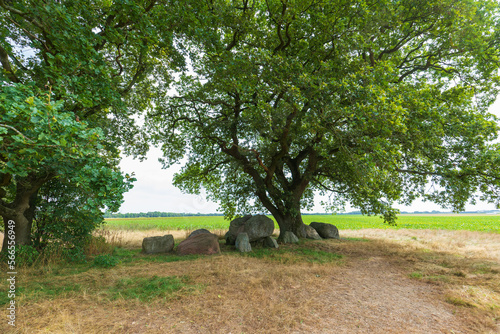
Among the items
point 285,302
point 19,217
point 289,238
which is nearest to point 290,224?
point 289,238

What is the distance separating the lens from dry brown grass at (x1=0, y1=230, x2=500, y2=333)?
417 cm

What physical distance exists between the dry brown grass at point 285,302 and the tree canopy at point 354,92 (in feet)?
11.1

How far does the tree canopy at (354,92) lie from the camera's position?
24.8 ft

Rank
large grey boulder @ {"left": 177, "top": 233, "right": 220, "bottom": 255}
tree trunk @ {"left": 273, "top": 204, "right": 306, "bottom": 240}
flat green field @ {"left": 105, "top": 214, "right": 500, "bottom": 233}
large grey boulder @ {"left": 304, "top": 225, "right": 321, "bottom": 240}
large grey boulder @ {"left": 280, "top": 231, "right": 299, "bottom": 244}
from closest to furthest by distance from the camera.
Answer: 1. large grey boulder @ {"left": 177, "top": 233, "right": 220, "bottom": 255}
2. large grey boulder @ {"left": 280, "top": 231, "right": 299, "bottom": 244}
3. tree trunk @ {"left": 273, "top": 204, "right": 306, "bottom": 240}
4. large grey boulder @ {"left": 304, "top": 225, "right": 321, "bottom": 240}
5. flat green field @ {"left": 105, "top": 214, "right": 500, "bottom": 233}

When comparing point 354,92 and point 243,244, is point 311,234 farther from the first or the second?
point 354,92

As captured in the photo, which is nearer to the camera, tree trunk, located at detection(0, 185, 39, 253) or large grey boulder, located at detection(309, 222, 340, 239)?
tree trunk, located at detection(0, 185, 39, 253)

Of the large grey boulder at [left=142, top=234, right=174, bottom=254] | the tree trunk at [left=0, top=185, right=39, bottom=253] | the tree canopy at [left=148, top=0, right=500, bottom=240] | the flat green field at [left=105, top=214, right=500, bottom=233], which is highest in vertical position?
the tree canopy at [left=148, top=0, right=500, bottom=240]

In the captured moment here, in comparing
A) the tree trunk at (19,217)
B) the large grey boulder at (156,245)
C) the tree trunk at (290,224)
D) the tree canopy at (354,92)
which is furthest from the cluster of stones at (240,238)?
the tree trunk at (19,217)

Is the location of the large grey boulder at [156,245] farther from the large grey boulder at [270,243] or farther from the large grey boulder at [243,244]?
the large grey boulder at [270,243]

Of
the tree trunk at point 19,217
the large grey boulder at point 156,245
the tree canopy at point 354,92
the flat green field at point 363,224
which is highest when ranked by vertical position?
the tree canopy at point 354,92

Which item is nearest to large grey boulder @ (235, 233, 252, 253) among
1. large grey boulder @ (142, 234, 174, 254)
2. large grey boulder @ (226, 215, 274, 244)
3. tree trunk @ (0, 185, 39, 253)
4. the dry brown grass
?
large grey boulder @ (226, 215, 274, 244)

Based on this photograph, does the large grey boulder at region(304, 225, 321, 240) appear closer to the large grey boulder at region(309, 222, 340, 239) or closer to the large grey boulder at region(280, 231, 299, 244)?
the large grey boulder at region(309, 222, 340, 239)

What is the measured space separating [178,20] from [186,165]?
8.93m

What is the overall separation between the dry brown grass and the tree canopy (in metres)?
3.37
